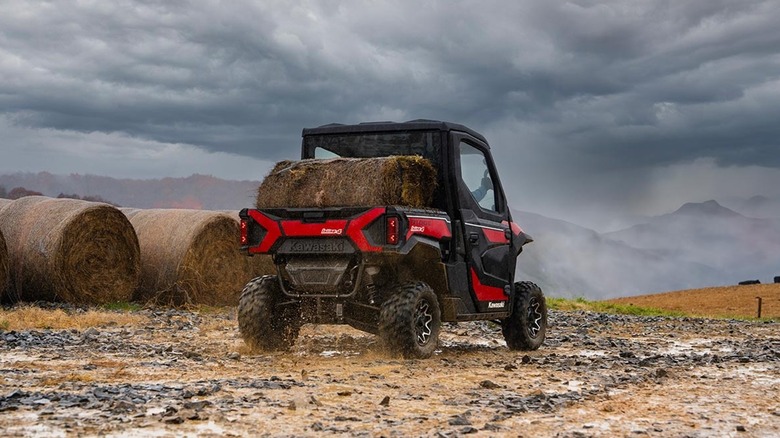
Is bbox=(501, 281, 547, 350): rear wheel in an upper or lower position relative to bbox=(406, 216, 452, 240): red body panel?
lower

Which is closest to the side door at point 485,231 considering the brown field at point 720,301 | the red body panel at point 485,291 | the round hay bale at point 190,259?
the red body panel at point 485,291

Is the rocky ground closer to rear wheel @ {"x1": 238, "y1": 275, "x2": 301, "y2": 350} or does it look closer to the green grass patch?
rear wheel @ {"x1": 238, "y1": 275, "x2": 301, "y2": 350}

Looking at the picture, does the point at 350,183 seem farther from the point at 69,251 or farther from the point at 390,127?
the point at 69,251

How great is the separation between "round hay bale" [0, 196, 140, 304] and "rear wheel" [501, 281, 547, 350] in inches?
355

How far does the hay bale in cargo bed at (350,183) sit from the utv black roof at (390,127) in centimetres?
59

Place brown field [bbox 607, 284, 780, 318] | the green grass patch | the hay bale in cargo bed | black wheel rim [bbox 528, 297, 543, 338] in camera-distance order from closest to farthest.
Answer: the hay bale in cargo bed → black wheel rim [bbox 528, 297, 543, 338] → the green grass patch → brown field [bbox 607, 284, 780, 318]

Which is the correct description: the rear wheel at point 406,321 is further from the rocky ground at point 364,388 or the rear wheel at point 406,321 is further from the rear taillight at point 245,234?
the rear taillight at point 245,234

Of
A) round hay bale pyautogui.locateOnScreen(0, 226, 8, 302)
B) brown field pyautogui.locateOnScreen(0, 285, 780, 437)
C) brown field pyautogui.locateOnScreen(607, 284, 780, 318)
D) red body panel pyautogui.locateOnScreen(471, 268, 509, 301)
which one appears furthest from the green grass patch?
round hay bale pyautogui.locateOnScreen(0, 226, 8, 302)

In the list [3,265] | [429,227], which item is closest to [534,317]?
[429,227]

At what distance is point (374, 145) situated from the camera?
11977 mm

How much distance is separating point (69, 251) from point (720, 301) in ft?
76.8

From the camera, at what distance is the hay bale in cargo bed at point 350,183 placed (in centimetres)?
1083

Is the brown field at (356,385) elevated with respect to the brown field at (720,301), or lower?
elevated

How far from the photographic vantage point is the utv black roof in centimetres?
1165
